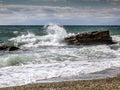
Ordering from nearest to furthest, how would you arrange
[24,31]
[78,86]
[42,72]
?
[78,86]
[42,72]
[24,31]

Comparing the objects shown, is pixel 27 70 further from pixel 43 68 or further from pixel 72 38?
pixel 72 38

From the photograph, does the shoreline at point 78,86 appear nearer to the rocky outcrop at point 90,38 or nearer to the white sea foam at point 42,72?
the white sea foam at point 42,72

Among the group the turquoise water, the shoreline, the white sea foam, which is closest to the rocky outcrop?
the white sea foam

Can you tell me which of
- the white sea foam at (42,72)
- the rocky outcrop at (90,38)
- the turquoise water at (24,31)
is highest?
the white sea foam at (42,72)

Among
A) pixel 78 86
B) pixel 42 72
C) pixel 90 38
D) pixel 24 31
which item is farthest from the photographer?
pixel 24 31

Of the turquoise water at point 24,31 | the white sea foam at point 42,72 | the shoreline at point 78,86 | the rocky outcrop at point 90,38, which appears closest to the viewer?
the shoreline at point 78,86

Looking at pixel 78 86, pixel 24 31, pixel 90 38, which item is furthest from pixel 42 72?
pixel 24 31

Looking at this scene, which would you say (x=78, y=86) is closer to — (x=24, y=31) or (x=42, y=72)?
(x=42, y=72)

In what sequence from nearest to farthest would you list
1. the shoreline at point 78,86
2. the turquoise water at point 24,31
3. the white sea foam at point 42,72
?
the shoreline at point 78,86, the white sea foam at point 42,72, the turquoise water at point 24,31

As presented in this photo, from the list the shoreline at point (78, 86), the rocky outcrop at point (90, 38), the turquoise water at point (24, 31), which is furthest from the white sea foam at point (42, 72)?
the turquoise water at point (24, 31)

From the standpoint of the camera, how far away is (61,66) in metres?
16.6

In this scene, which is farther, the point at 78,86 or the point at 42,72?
the point at 42,72

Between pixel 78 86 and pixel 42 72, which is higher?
pixel 78 86

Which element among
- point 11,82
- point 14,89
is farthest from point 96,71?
point 14,89
